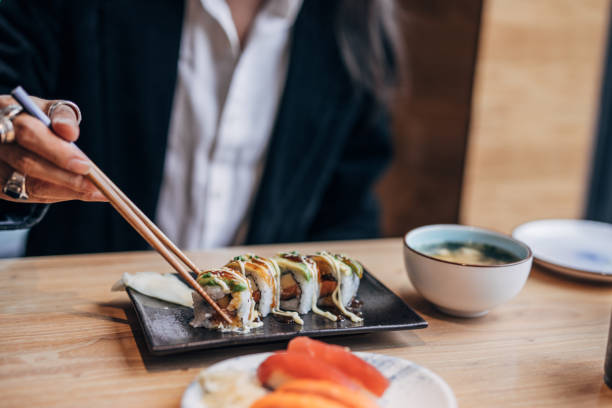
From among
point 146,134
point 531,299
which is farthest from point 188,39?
point 531,299

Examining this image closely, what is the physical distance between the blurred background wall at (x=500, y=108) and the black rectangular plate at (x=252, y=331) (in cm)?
186

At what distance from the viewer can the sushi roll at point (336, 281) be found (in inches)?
38.4

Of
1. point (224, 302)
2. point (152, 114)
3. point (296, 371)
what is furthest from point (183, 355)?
point (152, 114)

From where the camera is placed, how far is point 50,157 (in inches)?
32.2

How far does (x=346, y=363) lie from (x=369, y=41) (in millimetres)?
1289

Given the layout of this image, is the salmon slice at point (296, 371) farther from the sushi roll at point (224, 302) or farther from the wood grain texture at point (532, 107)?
the wood grain texture at point (532, 107)

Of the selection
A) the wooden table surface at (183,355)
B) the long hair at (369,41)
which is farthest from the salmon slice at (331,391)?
the long hair at (369,41)

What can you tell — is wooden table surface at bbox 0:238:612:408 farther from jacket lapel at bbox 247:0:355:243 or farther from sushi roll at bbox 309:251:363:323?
jacket lapel at bbox 247:0:355:243

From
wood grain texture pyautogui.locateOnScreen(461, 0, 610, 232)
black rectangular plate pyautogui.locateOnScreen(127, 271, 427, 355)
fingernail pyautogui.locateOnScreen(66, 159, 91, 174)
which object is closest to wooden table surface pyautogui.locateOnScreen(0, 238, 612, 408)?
black rectangular plate pyautogui.locateOnScreen(127, 271, 427, 355)

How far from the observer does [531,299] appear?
3.67ft

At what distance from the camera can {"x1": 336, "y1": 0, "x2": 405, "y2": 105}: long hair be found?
1740mm

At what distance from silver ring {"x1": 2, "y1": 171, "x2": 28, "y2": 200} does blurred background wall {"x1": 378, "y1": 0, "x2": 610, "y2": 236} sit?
215 cm

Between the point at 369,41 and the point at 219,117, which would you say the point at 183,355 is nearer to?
the point at 219,117

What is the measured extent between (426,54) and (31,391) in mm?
2509
